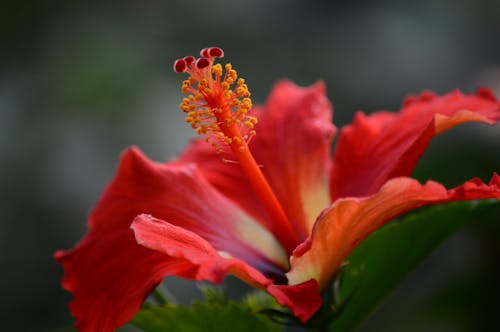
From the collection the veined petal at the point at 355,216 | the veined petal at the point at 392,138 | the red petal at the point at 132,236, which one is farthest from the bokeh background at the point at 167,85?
the veined petal at the point at 355,216

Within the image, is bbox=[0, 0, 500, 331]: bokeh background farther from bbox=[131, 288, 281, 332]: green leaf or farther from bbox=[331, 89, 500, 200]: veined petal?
bbox=[131, 288, 281, 332]: green leaf

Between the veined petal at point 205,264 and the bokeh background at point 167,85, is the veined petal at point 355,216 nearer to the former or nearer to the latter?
the veined petal at point 205,264

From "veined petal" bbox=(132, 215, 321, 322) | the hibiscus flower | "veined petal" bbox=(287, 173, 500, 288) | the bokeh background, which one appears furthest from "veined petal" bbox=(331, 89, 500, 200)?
the bokeh background

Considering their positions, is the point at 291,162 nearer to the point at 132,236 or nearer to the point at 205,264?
the point at 132,236

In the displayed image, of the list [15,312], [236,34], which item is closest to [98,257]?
[15,312]

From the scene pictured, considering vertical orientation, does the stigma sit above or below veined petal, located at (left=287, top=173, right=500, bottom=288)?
above
